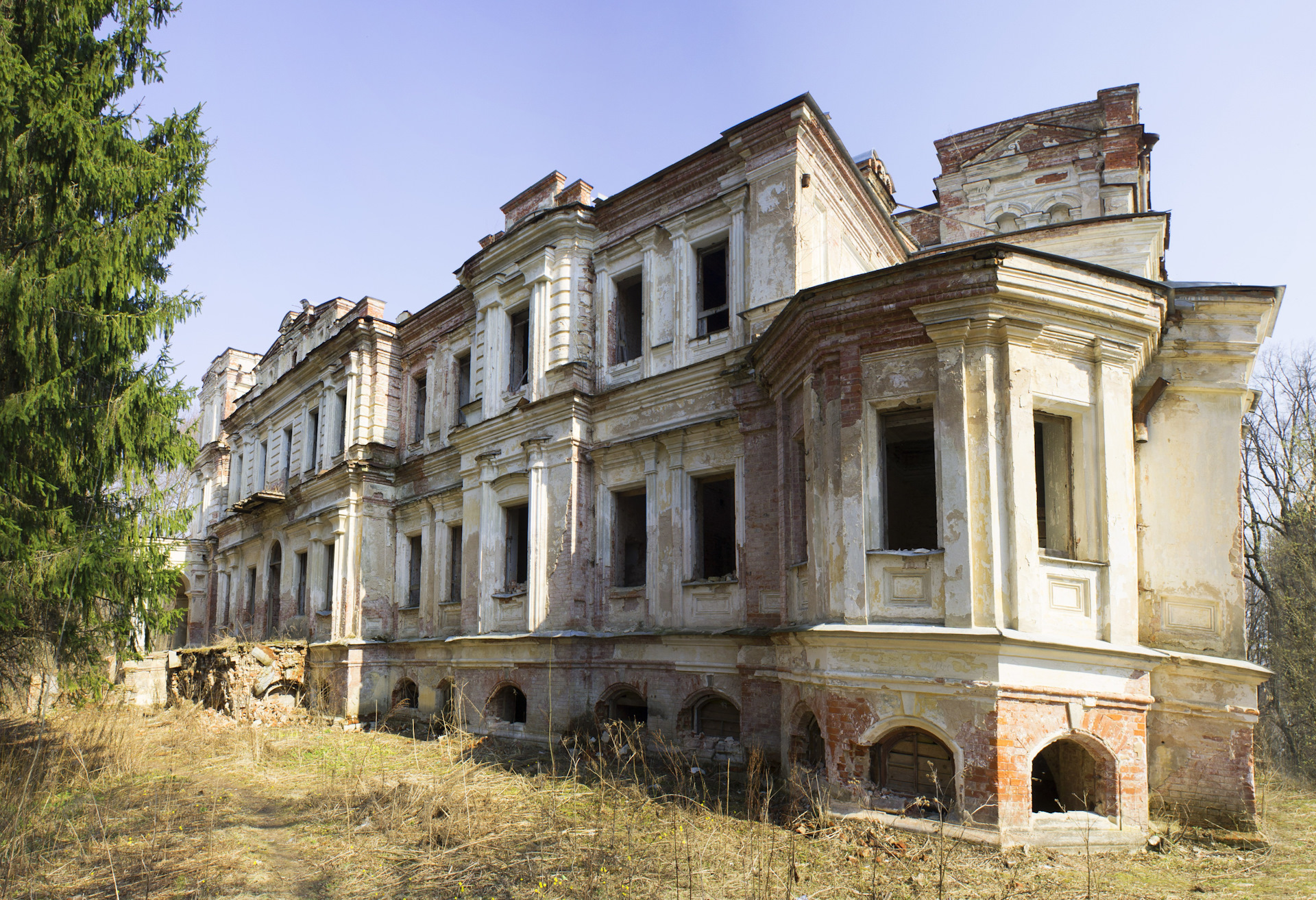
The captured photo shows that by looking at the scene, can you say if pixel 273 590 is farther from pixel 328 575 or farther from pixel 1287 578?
pixel 1287 578

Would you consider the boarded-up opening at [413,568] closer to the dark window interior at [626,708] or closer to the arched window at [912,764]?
the dark window interior at [626,708]

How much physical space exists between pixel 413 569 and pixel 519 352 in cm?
597

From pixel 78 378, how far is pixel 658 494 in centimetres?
764

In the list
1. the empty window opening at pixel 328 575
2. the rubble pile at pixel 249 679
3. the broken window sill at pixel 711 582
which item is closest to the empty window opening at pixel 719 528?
the broken window sill at pixel 711 582

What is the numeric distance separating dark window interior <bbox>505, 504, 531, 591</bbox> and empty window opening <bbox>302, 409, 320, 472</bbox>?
8563 mm

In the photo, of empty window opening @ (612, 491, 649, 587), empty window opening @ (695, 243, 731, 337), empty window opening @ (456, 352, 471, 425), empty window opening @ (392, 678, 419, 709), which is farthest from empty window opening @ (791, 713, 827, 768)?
empty window opening @ (456, 352, 471, 425)

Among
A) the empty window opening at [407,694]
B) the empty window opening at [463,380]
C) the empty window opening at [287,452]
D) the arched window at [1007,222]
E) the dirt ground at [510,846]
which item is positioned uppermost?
the arched window at [1007,222]

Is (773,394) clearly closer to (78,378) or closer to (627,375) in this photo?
(627,375)

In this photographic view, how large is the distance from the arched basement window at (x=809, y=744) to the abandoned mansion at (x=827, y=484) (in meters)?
0.03

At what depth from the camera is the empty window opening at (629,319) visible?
14.4 meters

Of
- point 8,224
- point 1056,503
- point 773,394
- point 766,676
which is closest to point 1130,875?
point 1056,503

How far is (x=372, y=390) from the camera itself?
1948 centimetres

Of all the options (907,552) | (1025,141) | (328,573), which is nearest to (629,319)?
(907,552)

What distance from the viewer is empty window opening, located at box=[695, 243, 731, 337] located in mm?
13008
